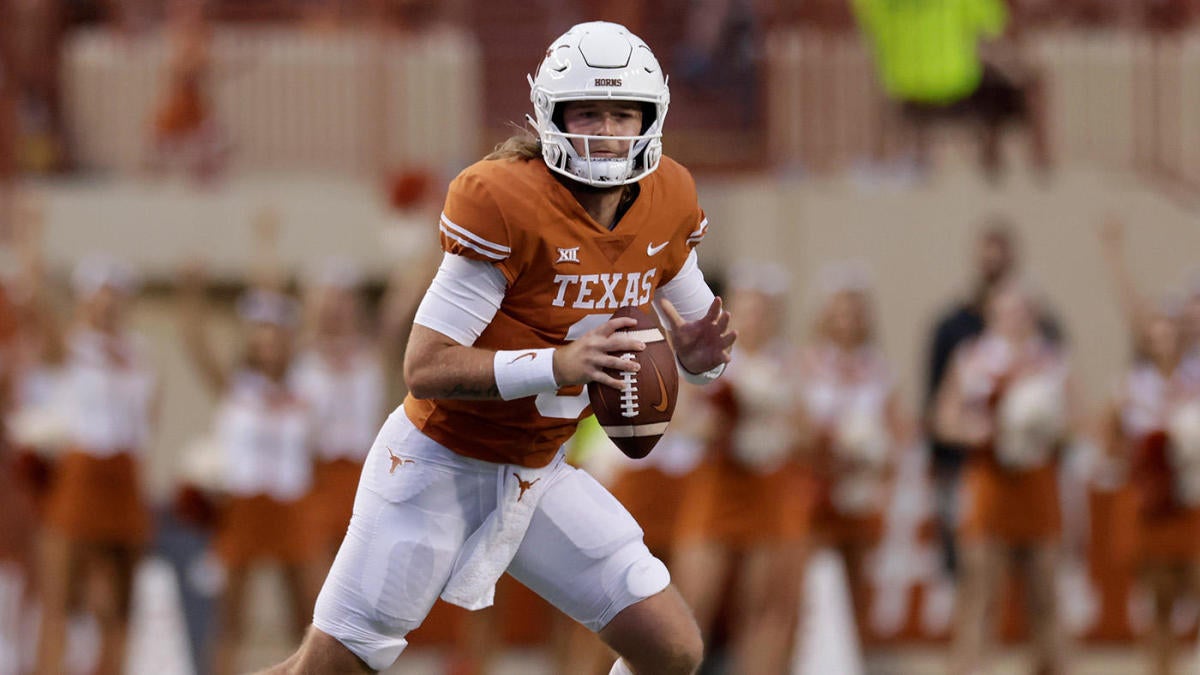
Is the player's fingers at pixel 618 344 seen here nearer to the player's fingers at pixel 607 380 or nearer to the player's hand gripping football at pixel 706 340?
the player's fingers at pixel 607 380

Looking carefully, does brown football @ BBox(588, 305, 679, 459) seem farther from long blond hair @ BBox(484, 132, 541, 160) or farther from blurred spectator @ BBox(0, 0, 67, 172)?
blurred spectator @ BBox(0, 0, 67, 172)

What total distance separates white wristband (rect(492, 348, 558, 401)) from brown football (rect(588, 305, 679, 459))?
0.15m

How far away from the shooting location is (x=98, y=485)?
9812 millimetres

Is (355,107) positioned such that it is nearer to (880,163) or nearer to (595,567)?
(880,163)

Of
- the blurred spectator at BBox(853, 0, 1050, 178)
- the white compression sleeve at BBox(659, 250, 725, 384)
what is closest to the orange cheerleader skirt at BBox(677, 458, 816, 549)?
the blurred spectator at BBox(853, 0, 1050, 178)

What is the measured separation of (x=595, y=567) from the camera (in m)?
5.48

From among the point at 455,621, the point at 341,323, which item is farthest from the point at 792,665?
the point at 341,323

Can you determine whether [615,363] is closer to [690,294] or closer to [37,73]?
[690,294]

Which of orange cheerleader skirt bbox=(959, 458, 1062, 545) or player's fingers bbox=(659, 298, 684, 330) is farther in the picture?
orange cheerleader skirt bbox=(959, 458, 1062, 545)

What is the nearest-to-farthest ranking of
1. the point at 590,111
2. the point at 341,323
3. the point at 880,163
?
the point at 590,111, the point at 341,323, the point at 880,163

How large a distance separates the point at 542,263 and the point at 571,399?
435 mm

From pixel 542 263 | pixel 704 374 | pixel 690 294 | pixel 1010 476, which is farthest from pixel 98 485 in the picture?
pixel 542 263

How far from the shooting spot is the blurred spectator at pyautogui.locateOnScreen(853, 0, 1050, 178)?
12141 mm

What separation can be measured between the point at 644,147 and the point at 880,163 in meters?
7.61
